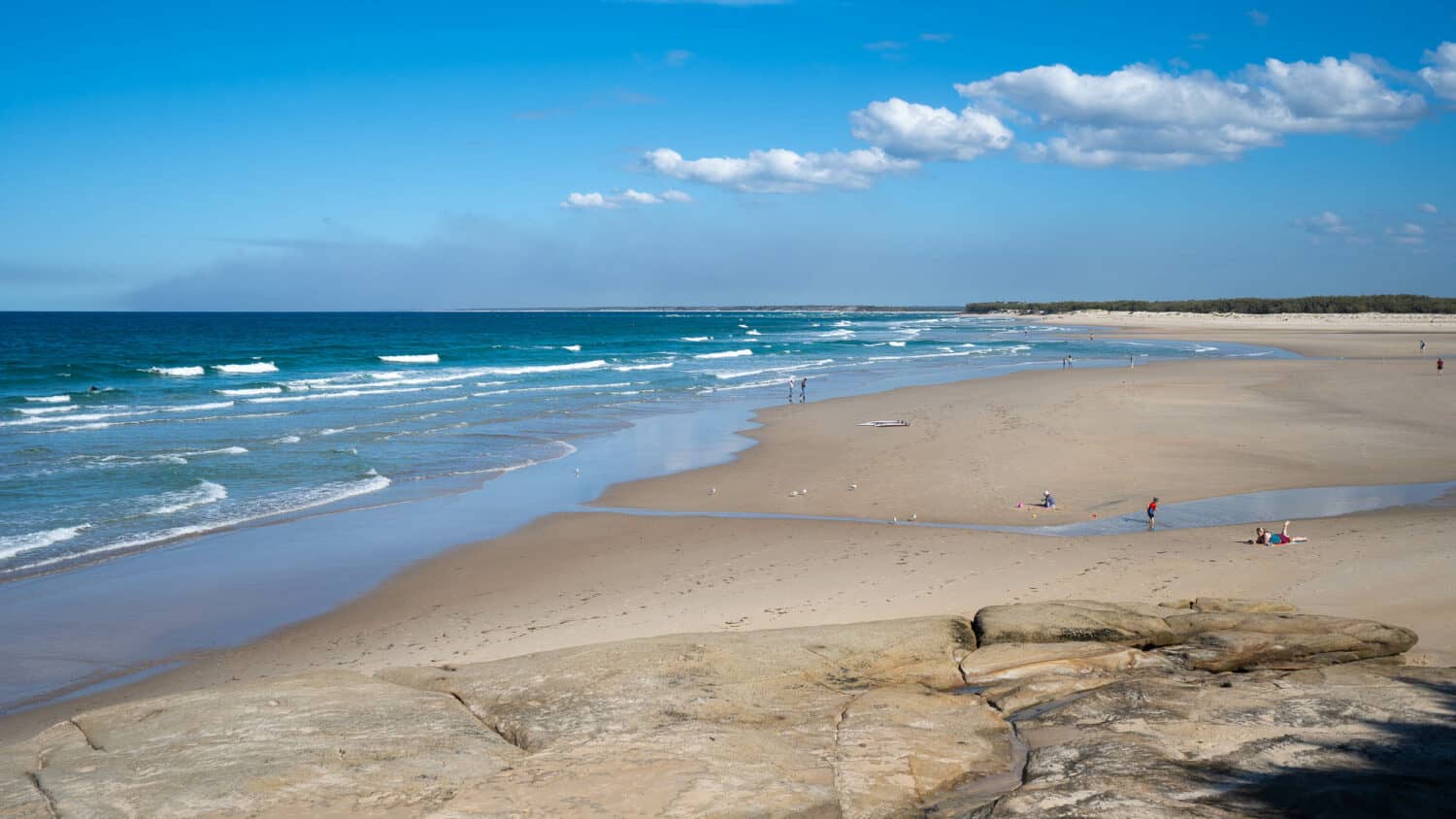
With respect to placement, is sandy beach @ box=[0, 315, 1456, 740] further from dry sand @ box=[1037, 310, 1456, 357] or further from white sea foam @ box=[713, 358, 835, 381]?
dry sand @ box=[1037, 310, 1456, 357]

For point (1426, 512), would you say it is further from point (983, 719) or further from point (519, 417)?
point (519, 417)

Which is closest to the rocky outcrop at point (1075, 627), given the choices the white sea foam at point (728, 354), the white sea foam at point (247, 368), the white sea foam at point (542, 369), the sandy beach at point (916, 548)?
the sandy beach at point (916, 548)

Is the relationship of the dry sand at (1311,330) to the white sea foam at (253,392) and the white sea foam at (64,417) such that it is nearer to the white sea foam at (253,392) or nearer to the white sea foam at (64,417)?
the white sea foam at (253,392)

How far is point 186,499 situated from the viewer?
19.2 metres

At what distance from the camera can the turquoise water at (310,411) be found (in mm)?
18641

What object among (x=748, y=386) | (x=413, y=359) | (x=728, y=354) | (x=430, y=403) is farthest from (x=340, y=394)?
(x=728, y=354)

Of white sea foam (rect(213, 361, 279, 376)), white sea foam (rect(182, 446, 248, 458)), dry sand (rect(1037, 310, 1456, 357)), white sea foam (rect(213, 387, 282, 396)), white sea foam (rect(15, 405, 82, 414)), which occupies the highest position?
dry sand (rect(1037, 310, 1456, 357))

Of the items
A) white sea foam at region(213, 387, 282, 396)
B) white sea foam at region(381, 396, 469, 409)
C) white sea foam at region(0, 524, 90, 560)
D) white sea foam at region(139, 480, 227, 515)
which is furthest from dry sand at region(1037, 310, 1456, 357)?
white sea foam at region(213, 387, 282, 396)

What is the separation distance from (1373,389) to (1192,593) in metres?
30.2

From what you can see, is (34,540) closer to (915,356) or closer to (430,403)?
(430,403)

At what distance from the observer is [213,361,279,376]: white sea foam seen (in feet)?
182

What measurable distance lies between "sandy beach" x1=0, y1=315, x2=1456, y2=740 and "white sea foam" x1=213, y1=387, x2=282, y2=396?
83.8 feet

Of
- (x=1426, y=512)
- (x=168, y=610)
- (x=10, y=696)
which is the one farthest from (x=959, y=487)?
(x=10, y=696)

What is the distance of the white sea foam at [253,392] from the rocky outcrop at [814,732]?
38.4 meters
